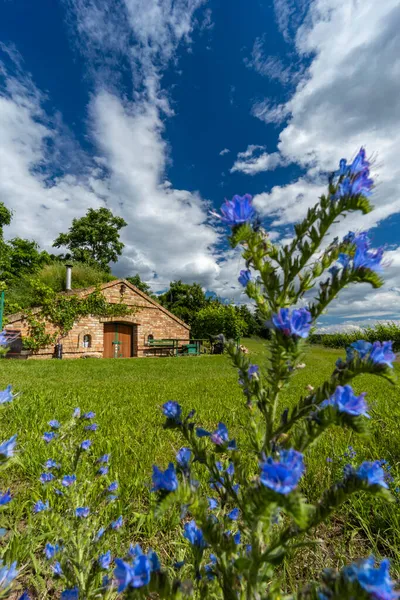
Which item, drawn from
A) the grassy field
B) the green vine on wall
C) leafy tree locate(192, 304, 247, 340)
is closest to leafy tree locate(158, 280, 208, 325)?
leafy tree locate(192, 304, 247, 340)

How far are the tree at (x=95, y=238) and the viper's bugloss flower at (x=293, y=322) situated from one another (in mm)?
39994

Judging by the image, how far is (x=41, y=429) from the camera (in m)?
4.05

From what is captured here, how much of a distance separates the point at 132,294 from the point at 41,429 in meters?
18.0

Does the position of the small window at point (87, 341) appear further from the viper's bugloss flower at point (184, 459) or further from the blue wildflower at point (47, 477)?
the viper's bugloss flower at point (184, 459)

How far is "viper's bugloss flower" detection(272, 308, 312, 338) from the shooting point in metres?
0.94

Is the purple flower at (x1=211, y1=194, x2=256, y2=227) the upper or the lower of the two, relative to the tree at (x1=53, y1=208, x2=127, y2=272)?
lower

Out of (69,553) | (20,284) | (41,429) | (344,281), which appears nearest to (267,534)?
(344,281)

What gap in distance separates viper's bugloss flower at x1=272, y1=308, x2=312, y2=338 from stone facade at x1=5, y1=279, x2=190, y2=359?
18889mm

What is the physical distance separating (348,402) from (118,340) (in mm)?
21555

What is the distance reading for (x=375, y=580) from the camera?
0.64 m

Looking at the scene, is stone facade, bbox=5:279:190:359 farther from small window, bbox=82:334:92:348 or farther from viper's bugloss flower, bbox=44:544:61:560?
viper's bugloss flower, bbox=44:544:61:560

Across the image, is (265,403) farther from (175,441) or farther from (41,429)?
(41,429)

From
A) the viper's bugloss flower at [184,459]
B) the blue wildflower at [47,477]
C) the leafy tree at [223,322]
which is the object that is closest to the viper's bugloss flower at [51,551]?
the blue wildflower at [47,477]

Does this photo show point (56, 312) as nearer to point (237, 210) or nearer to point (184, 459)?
point (184, 459)
